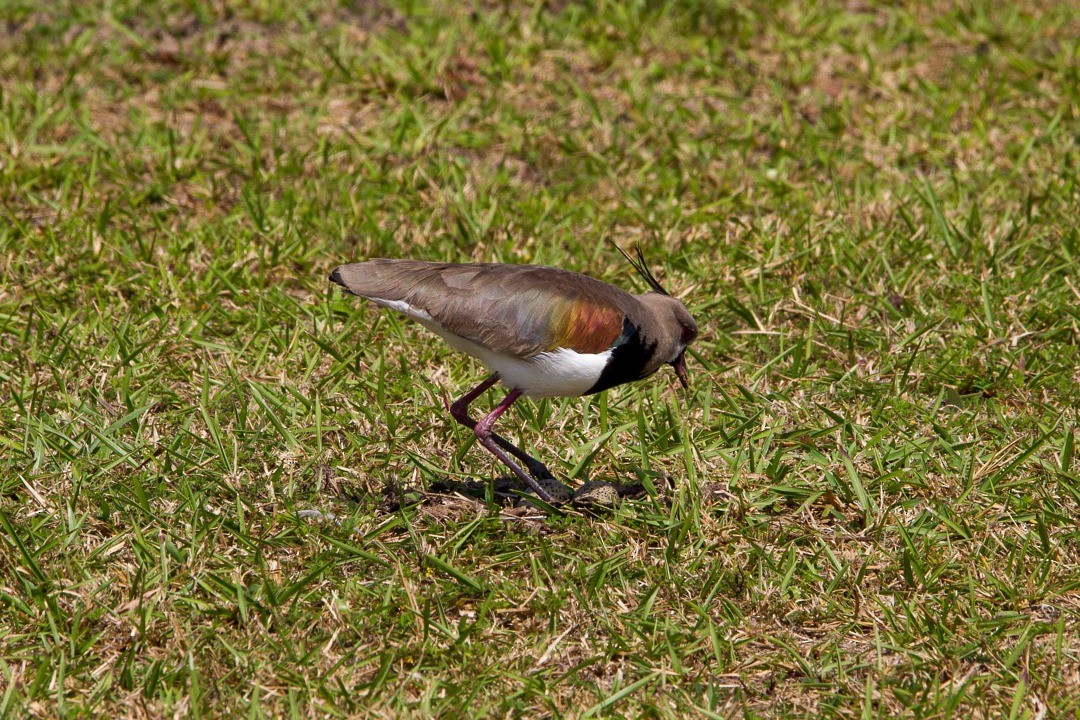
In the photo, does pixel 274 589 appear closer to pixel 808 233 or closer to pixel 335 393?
pixel 335 393

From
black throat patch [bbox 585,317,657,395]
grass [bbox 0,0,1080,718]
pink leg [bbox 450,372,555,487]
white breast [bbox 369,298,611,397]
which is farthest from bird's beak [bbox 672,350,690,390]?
pink leg [bbox 450,372,555,487]

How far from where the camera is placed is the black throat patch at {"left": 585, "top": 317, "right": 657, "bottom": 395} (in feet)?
15.9

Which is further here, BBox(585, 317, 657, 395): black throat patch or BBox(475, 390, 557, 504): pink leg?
BBox(475, 390, 557, 504): pink leg

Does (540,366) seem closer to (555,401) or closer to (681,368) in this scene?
(681,368)

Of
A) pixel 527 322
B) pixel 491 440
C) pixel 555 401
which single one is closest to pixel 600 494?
pixel 491 440

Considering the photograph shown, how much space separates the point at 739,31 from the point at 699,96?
787 mm

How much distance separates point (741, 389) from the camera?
557 cm

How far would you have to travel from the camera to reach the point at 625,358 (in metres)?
4.89

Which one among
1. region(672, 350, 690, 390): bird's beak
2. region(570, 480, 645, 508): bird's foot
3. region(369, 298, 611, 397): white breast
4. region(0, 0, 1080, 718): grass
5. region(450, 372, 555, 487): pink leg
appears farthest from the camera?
region(672, 350, 690, 390): bird's beak

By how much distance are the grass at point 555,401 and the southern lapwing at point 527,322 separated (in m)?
0.40

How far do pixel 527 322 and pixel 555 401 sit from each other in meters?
0.97

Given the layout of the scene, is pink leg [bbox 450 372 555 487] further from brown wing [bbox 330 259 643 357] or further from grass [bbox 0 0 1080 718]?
brown wing [bbox 330 259 643 357]

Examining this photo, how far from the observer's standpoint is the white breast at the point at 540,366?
4.77 meters

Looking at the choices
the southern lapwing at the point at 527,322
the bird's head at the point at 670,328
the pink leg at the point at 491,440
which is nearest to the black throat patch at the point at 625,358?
the southern lapwing at the point at 527,322
